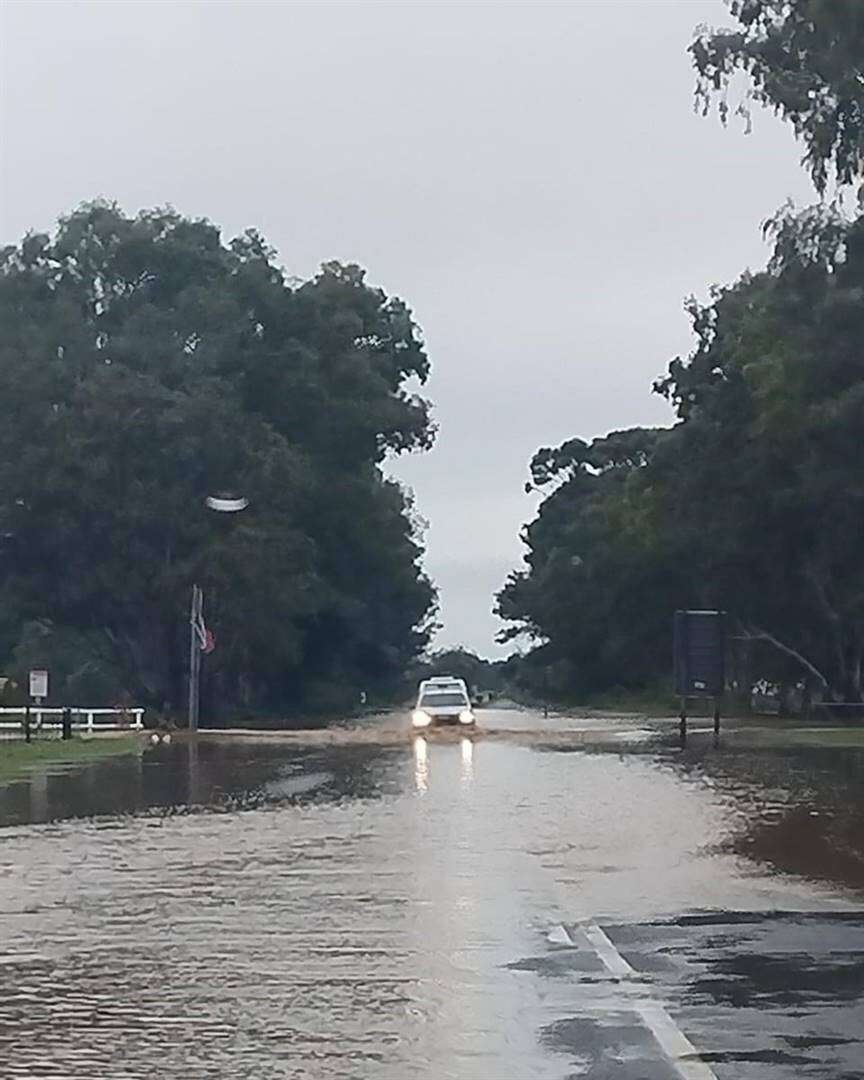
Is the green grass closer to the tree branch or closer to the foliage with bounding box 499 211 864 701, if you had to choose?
the foliage with bounding box 499 211 864 701

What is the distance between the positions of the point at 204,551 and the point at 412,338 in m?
20.8

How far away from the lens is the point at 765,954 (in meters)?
13.3

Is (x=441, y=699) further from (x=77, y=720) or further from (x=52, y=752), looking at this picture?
(x=52, y=752)

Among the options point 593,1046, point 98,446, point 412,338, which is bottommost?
point 593,1046

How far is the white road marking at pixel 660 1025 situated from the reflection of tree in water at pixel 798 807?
447 centimetres

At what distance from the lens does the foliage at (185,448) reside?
257ft

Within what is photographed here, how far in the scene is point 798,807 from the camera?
26.7 m

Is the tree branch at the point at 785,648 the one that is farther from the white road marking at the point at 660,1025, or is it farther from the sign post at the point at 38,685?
the white road marking at the point at 660,1025

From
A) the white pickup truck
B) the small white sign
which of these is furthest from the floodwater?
the white pickup truck

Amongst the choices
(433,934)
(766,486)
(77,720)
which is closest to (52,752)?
(77,720)

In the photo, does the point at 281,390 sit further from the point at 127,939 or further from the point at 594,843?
the point at 127,939

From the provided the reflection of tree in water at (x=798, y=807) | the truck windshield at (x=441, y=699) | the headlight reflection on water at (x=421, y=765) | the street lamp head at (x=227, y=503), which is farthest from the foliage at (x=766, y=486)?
the reflection of tree in water at (x=798, y=807)

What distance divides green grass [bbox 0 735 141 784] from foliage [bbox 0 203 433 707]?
96.8 feet

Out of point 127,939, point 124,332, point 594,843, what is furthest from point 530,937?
point 124,332
